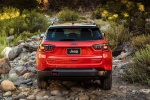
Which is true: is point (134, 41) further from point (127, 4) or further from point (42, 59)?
point (127, 4)

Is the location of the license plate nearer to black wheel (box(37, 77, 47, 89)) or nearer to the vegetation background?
black wheel (box(37, 77, 47, 89))

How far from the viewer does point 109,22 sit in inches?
685

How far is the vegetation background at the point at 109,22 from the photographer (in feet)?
30.3

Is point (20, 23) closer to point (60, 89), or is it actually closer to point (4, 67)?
point (4, 67)

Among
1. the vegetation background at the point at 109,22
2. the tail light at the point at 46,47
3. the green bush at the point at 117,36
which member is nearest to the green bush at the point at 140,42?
the vegetation background at the point at 109,22

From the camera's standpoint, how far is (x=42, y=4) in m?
28.4

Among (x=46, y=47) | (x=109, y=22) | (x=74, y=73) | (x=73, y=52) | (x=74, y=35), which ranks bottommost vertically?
(x=109, y=22)

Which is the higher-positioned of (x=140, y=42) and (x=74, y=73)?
(x=74, y=73)

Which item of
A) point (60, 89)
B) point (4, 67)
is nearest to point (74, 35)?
point (60, 89)

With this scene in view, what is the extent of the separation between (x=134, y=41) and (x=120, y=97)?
523 cm

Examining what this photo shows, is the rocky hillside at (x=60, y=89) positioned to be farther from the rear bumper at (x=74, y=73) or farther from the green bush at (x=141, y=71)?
the rear bumper at (x=74, y=73)

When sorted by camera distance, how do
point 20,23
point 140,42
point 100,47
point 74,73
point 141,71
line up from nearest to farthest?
point 74,73
point 100,47
point 141,71
point 140,42
point 20,23

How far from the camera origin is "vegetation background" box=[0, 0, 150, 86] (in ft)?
30.3

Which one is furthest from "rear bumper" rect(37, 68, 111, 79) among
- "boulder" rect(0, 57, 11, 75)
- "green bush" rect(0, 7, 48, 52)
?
"green bush" rect(0, 7, 48, 52)
